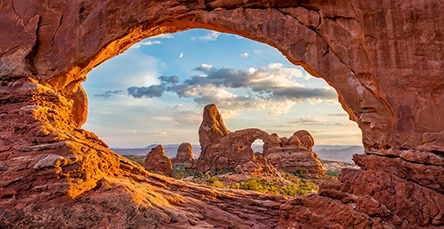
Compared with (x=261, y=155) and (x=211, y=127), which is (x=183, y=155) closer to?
(x=211, y=127)

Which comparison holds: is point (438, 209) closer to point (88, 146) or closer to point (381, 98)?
point (381, 98)

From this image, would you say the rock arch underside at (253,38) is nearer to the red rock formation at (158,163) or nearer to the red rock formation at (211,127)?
the red rock formation at (158,163)

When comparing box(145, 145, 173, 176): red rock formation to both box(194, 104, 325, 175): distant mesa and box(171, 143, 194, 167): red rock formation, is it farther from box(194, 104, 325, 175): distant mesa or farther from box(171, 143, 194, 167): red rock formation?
box(171, 143, 194, 167): red rock formation

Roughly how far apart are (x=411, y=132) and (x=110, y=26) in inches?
482

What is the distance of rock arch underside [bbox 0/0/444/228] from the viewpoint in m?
8.62

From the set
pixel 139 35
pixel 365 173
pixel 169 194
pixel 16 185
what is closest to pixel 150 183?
pixel 169 194

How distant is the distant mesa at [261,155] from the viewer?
148 ft

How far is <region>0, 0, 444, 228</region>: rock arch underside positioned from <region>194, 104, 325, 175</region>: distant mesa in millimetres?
32470

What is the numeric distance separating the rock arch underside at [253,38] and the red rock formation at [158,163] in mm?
25005

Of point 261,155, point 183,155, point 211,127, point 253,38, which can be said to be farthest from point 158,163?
point 253,38

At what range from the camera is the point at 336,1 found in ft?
36.1

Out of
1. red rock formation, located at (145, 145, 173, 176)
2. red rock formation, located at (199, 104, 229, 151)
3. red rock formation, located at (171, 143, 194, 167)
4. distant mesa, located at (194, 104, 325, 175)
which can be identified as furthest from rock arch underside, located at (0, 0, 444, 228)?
red rock formation, located at (171, 143, 194, 167)

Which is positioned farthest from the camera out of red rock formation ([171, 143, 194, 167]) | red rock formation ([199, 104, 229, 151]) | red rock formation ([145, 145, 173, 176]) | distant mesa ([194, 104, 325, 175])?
red rock formation ([171, 143, 194, 167])

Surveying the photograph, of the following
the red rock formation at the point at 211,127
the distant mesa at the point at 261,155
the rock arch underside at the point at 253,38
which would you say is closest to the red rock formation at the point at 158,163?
the distant mesa at the point at 261,155
